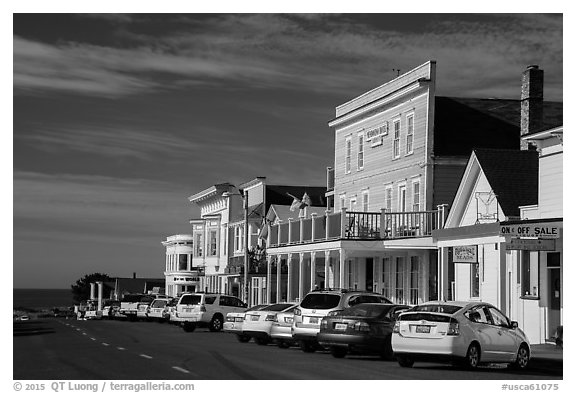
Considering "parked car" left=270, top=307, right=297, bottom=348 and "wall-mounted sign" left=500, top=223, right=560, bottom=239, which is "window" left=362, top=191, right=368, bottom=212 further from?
"wall-mounted sign" left=500, top=223, right=560, bottom=239

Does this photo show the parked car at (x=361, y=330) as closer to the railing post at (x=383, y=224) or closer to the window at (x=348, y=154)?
the railing post at (x=383, y=224)

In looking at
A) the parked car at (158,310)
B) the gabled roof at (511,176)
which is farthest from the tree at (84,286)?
the gabled roof at (511,176)

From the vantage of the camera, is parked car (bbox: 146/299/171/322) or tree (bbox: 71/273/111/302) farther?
tree (bbox: 71/273/111/302)

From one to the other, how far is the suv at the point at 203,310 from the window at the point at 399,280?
6.37 m

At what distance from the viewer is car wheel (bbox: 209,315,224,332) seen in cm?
4388

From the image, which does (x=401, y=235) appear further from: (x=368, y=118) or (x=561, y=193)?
(x=561, y=193)

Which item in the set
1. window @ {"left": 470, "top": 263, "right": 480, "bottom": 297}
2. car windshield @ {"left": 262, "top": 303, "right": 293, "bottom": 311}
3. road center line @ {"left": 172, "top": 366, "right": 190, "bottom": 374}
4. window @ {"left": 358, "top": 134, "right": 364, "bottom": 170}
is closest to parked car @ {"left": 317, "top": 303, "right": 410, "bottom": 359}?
road center line @ {"left": 172, "top": 366, "right": 190, "bottom": 374}

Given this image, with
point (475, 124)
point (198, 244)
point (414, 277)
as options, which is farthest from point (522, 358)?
point (198, 244)

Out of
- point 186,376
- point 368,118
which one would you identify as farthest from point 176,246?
point 186,376

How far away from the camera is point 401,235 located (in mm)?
40062

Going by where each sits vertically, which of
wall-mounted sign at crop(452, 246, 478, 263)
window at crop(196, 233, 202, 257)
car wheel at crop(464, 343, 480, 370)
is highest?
window at crop(196, 233, 202, 257)

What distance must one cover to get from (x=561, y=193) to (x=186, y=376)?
47.7 feet

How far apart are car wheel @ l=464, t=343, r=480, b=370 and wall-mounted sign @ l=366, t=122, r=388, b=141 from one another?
871 inches

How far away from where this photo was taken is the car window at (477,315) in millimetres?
22817
